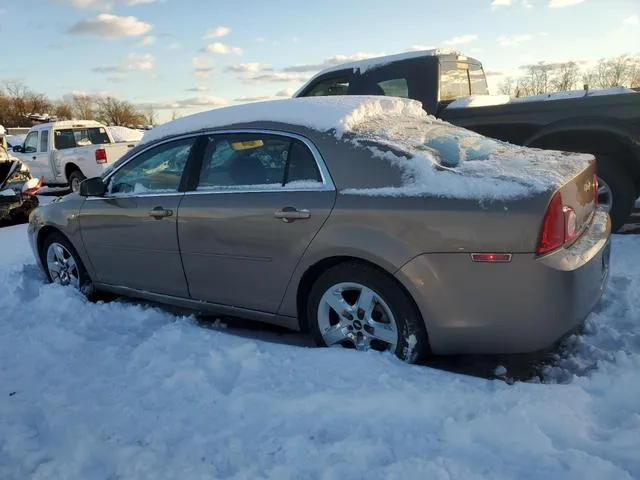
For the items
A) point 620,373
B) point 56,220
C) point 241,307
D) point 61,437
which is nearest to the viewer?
point 61,437

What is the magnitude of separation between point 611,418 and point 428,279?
998mm

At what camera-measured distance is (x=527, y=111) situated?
5.41 metres

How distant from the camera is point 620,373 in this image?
2.74 meters

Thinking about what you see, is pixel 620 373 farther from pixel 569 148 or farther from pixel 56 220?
pixel 56 220

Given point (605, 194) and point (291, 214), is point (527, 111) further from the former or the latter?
point (291, 214)

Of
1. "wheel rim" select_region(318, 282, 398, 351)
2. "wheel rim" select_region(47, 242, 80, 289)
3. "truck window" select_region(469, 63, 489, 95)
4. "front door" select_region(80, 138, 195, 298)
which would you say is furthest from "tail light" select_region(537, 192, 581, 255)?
"truck window" select_region(469, 63, 489, 95)

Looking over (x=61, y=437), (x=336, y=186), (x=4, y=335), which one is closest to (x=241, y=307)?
(x=336, y=186)

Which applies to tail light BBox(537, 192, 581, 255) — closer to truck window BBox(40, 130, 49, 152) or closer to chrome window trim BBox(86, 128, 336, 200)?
chrome window trim BBox(86, 128, 336, 200)

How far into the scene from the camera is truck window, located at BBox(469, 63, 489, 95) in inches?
271

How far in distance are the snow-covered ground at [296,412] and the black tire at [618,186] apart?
200 cm

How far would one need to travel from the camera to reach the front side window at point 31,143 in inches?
577

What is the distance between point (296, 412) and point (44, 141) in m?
14.1

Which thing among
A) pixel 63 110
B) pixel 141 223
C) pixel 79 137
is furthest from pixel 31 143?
pixel 63 110

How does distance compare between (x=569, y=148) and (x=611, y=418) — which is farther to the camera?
(x=569, y=148)
